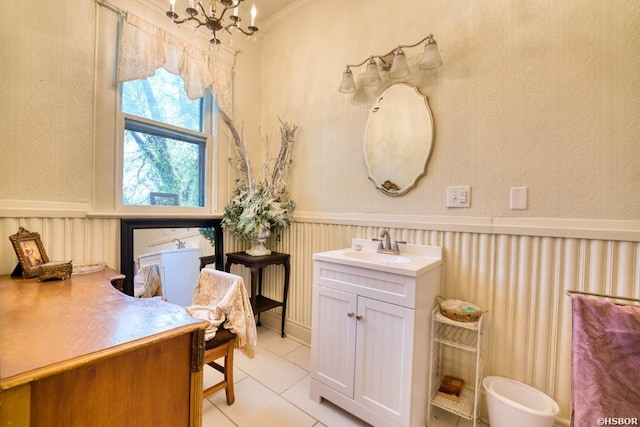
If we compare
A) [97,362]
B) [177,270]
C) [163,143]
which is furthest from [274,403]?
[163,143]

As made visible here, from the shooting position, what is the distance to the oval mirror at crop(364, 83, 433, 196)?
1869mm

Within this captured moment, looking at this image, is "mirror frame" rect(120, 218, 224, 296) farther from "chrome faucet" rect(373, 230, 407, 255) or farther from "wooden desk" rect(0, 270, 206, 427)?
"chrome faucet" rect(373, 230, 407, 255)

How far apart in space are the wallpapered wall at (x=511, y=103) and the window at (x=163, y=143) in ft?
4.21

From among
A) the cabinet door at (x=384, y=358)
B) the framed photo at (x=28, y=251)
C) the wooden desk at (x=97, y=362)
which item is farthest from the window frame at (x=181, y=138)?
the cabinet door at (x=384, y=358)

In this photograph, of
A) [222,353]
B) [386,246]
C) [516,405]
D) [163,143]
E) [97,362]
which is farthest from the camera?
[163,143]

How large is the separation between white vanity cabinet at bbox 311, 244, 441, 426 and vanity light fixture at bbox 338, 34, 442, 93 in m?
1.27

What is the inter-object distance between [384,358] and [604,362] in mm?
910

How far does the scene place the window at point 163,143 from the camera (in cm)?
212

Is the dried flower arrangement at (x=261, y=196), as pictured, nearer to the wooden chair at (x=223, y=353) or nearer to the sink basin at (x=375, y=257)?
the sink basin at (x=375, y=257)

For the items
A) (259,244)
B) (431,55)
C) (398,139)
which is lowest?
(259,244)

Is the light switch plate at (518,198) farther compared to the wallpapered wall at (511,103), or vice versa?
the light switch plate at (518,198)

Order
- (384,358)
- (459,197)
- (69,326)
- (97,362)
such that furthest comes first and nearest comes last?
1. (459,197)
2. (384,358)
3. (69,326)
4. (97,362)

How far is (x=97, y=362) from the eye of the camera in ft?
2.60
